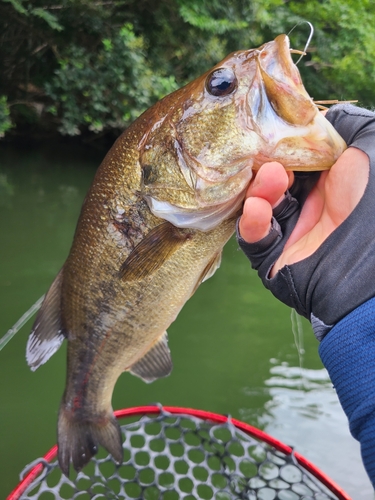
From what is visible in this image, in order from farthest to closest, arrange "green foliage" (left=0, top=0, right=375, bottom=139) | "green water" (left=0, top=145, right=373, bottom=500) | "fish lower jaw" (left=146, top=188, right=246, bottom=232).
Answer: "green foliage" (left=0, top=0, right=375, bottom=139)
"green water" (left=0, top=145, right=373, bottom=500)
"fish lower jaw" (left=146, top=188, right=246, bottom=232)

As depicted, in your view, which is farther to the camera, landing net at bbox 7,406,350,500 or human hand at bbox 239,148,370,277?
landing net at bbox 7,406,350,500

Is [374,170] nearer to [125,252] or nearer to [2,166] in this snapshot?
[125,252]

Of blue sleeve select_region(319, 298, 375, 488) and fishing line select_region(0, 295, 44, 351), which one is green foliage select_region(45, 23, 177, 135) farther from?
blue sleeve select_region(319, 298, 375, 488)

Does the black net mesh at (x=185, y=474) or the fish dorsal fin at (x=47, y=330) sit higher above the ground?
the fish dorsal fin at (x=47, y=330)

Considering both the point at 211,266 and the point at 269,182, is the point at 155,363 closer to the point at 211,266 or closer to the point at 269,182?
the point at 211,266

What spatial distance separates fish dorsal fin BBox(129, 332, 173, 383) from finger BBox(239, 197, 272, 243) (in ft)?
2.53

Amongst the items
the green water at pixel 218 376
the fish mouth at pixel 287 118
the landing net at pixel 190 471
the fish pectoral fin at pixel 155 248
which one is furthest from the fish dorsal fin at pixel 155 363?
the green water at pixel 218 376

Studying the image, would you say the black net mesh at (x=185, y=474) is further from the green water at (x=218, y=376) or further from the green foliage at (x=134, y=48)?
the green foliage at (x=134, y=48)

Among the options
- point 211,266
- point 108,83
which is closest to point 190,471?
point 211,266

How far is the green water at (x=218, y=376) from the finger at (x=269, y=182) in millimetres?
2157

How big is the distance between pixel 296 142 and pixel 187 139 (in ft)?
1.21

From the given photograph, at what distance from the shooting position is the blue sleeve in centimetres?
113

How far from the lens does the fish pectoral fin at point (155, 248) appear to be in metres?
1.44

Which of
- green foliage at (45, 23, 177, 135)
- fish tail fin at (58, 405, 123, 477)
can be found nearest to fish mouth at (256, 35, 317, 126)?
fish tail fin at (58, 405, 123, 477)
